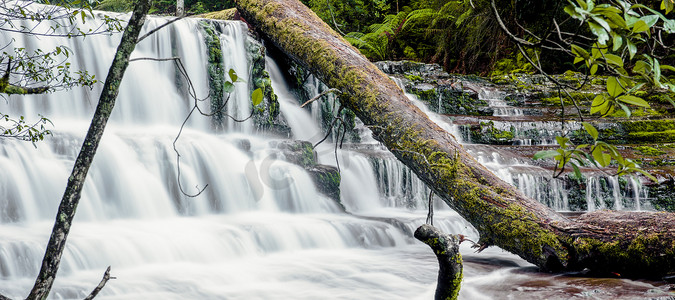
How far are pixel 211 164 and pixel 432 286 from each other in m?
3.69

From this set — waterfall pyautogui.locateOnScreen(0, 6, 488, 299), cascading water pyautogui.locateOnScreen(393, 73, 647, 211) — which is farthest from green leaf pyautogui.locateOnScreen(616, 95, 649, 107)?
cascading water pyautogui.locateOnScreen(393, 73, 647, 211)

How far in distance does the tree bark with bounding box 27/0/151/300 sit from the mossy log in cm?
178

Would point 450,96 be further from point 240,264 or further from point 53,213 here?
point 53,213

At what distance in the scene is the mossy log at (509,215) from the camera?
3400mm

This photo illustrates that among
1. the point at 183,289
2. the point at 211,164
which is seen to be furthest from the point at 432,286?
the point at 211,164

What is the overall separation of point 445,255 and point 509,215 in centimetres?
191

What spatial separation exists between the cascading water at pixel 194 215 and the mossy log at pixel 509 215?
0.74 feet

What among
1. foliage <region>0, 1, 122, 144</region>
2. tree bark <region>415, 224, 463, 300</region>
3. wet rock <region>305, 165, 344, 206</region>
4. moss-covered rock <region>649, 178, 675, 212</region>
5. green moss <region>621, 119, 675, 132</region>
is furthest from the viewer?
green moss <region>621, 119, 675, 132</region>

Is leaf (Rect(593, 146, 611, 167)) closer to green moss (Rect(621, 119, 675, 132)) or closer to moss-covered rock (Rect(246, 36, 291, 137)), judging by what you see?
moss-covered rock (Rect(246, 36, 291, 137))

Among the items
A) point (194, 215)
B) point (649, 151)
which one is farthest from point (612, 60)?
point (649, 151)

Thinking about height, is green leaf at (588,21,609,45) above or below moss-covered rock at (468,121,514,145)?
above

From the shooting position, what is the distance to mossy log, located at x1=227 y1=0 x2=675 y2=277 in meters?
3.40

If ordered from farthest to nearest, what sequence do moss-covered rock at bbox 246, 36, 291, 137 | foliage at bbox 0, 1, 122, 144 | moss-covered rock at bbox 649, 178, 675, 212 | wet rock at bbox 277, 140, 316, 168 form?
moss-covered rock at bbox 246, 36, 291, 137
moss-covered rock at bbox 649, 178, 675, 212
wet rock at bbox 277, 140, 316, 168
foliage at bbox 0, 1, 122, 144

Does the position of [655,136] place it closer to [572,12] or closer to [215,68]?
[215,68]
